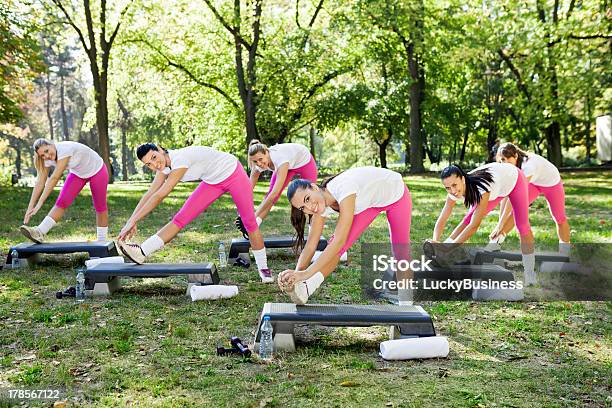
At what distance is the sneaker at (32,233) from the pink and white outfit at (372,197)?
5.01 meters

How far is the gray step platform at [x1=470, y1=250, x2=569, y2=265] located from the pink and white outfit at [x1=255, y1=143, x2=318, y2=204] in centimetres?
245

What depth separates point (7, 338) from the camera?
203 inches

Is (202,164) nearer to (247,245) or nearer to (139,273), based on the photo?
(139,273)

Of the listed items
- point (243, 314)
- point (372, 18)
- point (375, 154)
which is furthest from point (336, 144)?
point (243, 314)

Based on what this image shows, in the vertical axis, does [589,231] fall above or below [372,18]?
below

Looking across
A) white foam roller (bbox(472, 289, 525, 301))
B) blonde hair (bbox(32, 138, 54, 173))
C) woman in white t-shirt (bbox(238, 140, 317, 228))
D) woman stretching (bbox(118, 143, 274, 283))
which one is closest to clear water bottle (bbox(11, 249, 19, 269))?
blonde hair (bbox(32, 138, 54, 173))

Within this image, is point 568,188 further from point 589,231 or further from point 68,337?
point 68,337

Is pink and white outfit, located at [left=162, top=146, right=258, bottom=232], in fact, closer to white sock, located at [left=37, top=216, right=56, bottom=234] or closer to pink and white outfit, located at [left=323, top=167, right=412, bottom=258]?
pink and white outfit, located at [left=323, top=167, right=412, bottom=258]

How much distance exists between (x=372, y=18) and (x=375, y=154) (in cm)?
2454

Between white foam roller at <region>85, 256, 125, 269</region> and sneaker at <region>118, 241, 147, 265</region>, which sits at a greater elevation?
sneaker at <region>118, 241, 147, 265</region>

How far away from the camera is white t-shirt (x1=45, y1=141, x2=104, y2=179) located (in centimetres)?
824

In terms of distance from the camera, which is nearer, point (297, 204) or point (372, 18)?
point (297, 204)

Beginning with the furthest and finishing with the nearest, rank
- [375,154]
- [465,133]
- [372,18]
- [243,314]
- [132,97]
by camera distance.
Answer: [375,154] → [132,97] → [465,133] → [372,18] → [243,314]

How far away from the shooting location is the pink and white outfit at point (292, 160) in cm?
788
